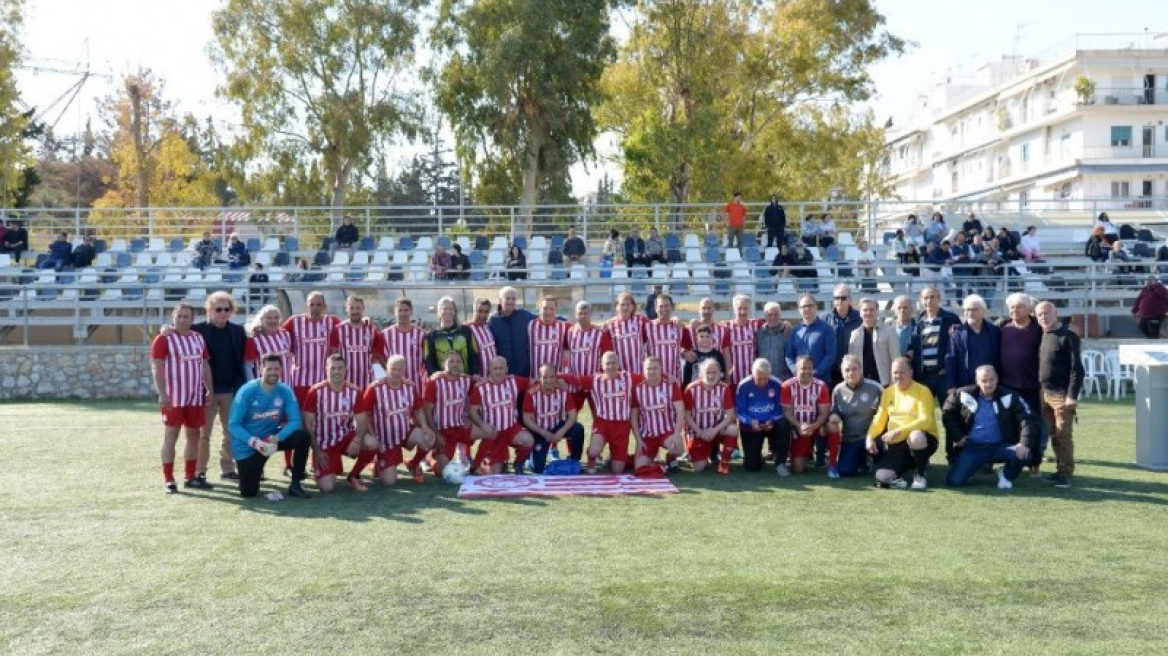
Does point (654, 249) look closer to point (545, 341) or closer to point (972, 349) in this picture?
point (545, 341)

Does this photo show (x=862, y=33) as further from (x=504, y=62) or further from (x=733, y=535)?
(x=733, y=535)

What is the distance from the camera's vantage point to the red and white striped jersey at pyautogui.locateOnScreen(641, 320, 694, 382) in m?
10.4

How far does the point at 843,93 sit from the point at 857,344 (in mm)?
22438

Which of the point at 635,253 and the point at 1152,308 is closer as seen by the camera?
the point at 1152,308

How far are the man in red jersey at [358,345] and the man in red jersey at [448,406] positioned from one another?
0.72 meters

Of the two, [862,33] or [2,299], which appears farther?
[862,33]

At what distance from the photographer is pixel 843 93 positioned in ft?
101

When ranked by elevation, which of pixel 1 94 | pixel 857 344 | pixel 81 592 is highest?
pixel 1 94

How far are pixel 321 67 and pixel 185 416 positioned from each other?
21218 millimetres

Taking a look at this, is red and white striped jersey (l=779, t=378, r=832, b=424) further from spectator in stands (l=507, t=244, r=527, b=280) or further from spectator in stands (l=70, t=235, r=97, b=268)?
spectator in stands (l=70, t=235, r=97, b=268)

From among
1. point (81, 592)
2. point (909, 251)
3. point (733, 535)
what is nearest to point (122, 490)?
point (81, 592)

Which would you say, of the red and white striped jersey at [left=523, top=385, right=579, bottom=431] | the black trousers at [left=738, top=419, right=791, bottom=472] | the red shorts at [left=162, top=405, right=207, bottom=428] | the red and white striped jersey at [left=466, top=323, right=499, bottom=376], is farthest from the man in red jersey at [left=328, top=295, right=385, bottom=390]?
the black trousers at [left=738, top=419, right=791, bottom=472]

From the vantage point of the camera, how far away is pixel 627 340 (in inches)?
410

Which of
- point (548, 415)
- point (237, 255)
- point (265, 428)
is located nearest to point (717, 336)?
point (548, 415)
